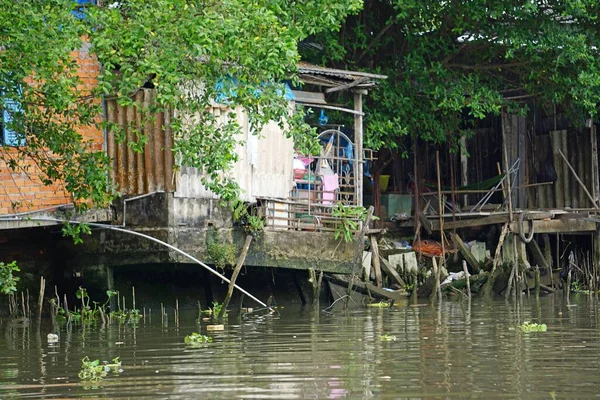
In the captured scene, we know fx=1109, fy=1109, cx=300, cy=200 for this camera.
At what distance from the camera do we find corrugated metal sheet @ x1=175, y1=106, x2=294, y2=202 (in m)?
15.0

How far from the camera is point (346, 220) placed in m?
16.5

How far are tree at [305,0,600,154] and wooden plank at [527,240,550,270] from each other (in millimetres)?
2575

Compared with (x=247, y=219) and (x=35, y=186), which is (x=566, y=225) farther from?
(x=35, y=186)

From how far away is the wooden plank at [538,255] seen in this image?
841 inches

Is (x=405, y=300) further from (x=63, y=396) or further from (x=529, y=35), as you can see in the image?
(x=63, y=396)

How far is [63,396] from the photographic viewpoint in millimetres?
7836

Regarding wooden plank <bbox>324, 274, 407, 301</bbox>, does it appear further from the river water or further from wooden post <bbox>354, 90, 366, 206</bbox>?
the river water

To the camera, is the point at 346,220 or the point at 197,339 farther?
the point at 346,220

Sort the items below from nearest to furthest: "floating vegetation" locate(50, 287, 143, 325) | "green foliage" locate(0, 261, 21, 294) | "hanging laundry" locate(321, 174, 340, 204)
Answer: "green foliage" locate(0, 261, 21, 294) < "floating vegetation" locate(50, 287, 143, 325) < "hanging laundry" locate(321, 174, 340, 204)

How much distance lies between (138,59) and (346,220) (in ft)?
17.7

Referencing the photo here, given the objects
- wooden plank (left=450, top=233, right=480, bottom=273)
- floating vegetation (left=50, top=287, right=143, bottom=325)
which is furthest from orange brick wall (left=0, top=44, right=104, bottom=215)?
wooden plank (left=450, top=233, right=480, bottom=273)

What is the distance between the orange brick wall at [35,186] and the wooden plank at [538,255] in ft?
31.9

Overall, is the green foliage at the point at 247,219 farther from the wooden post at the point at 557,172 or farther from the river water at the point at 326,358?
the wooden post at the point at 557,172

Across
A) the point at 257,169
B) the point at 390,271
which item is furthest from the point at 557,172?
the point at 257,169
